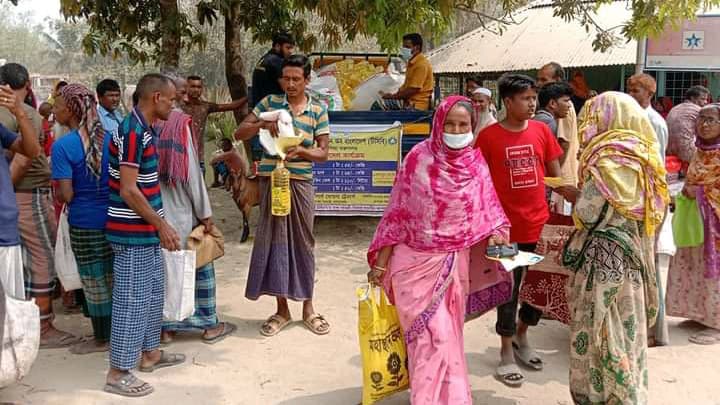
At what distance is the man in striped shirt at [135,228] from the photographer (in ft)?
11.4

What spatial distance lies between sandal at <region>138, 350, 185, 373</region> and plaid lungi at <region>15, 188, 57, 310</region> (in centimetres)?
94

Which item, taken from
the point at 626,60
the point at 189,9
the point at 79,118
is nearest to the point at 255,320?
the point at 79,118

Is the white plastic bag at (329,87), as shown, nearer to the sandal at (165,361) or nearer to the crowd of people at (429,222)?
the crowd of people at (429,222)

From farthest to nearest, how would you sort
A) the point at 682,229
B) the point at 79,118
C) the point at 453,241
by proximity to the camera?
the point at 682,229 → the point at 79,118 → the point at 453,241

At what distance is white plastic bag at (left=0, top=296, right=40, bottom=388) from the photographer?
3.16 meters

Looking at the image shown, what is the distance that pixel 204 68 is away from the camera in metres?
26.4

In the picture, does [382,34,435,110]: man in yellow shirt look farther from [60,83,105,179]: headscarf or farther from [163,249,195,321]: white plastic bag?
[163,249,195,321]: white plastic bag

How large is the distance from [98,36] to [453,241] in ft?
24.1

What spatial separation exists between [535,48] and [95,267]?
42.9ft

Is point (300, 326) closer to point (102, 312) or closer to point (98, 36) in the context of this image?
point (102, 312)

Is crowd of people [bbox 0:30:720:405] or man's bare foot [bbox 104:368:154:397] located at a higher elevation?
crowd of people [bbox 0:30:720:405]

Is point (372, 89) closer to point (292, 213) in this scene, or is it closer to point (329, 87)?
point (329, 87)

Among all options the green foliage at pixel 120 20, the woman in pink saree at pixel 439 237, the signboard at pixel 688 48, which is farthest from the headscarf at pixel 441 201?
the signboard at pixel 688 48

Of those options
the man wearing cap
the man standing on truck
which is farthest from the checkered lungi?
the man wearing cap
